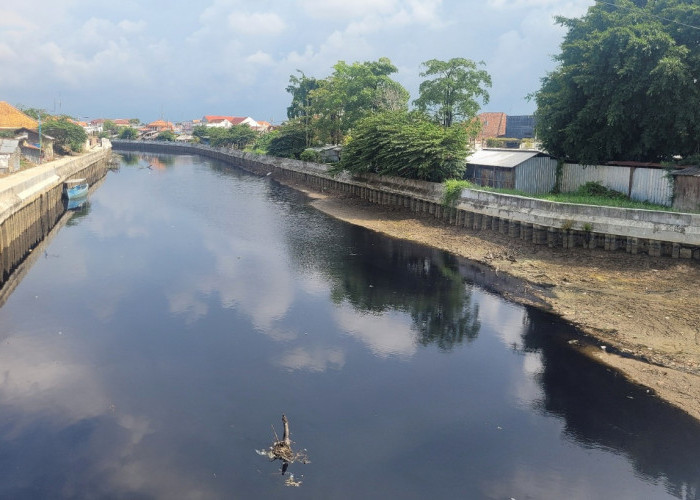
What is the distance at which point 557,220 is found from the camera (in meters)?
39.5

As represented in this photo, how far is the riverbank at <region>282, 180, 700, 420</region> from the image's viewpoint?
23188 millimetres

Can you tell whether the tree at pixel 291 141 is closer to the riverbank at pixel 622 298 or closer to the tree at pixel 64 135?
the tree at pixel 64 135

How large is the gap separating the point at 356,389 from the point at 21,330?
1643cm

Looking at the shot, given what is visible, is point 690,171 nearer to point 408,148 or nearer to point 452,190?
point 452,190

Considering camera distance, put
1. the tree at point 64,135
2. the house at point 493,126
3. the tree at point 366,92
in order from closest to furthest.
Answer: the tree at point 366,92 < the tree at point 64,135 < the house at point 493,126

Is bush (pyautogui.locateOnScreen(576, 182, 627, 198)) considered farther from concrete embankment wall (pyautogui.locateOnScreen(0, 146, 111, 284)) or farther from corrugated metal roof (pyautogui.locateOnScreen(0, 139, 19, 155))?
corrugated metal roof (pyautogui.locateOnScreen(0, 139, 19, 155))

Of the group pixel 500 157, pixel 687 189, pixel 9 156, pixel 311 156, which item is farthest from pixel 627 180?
pixel 9 156

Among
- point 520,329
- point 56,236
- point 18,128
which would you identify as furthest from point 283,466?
point 18,128

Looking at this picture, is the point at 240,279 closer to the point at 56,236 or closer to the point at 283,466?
the point at 283,466

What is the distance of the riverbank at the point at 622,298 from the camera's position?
76.1ft

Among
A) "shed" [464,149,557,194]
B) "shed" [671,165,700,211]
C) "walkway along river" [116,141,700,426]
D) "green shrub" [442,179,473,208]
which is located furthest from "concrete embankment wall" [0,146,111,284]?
"shed" [671,165,700,211]

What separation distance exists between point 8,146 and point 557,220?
61.6 m

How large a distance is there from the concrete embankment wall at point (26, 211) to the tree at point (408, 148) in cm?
3232

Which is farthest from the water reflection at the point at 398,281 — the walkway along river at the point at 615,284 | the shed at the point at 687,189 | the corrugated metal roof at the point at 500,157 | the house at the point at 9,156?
the house at the point at 9,156
